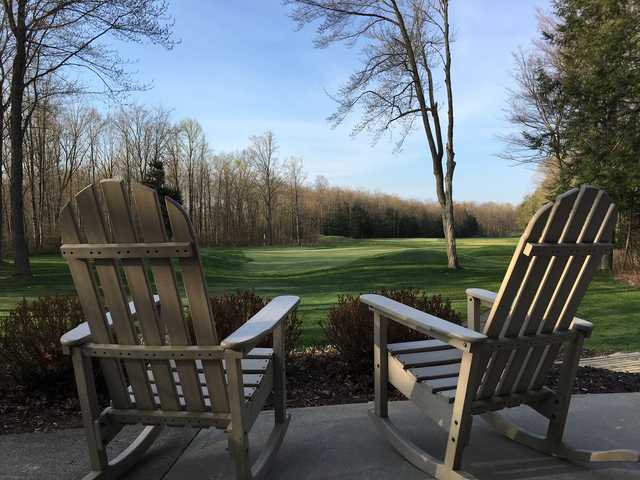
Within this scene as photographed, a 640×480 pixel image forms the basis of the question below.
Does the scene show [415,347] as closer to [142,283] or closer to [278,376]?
[278,376]

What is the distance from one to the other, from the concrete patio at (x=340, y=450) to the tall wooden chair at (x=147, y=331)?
0.30 m

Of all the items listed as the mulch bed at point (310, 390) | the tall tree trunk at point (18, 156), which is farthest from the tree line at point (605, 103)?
the tall tree trunk at point (18, 156)

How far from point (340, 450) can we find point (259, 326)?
0.91m

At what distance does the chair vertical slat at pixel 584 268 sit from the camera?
1.91 m


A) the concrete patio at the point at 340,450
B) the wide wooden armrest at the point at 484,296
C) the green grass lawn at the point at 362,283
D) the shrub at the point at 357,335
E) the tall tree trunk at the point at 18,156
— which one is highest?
the tall tree trunk at the point at 18,156

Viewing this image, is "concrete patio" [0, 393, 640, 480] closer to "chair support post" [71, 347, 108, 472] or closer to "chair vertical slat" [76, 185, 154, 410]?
"chair support post" [71, 347, 108, 472]

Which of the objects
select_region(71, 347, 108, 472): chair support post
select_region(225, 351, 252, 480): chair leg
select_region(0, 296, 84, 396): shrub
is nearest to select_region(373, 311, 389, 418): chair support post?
select_region(225, 351, 252, 480): chair leg

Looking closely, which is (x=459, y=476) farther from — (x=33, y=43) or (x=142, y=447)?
(x=33, y=43)

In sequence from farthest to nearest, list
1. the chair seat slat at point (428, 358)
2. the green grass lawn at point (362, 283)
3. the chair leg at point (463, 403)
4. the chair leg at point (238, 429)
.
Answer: the green grass lawn at point (362, 283), the chair seat slat at point (428, 358), the chair leg at point (463, 403), the chair leg at point (238, 429)

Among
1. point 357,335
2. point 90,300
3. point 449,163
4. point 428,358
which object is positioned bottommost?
point 357,335

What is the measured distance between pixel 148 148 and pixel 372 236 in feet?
72.7

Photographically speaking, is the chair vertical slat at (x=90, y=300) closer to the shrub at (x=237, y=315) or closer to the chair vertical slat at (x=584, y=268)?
the shrub at (x=237, y=315)

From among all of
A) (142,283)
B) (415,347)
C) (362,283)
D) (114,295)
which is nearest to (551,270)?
(415,347)

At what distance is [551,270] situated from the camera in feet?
6.03
